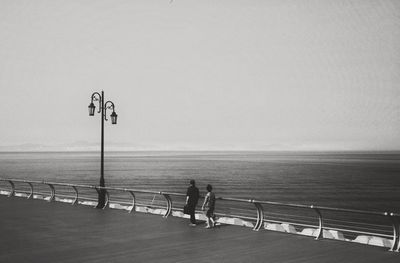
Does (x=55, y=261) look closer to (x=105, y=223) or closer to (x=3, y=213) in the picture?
(x=105, y=223)

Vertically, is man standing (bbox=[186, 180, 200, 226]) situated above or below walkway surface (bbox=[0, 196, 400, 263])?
above

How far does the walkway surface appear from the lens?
35.0 feet

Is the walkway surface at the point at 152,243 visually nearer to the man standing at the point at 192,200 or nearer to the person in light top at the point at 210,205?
the person in light top at the point at 210,205

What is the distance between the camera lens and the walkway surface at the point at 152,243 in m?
10.7

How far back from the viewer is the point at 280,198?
75688mm

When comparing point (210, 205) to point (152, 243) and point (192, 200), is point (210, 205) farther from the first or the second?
point (152, 243)

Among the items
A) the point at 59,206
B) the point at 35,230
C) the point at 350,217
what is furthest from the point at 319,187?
the point at 35,230

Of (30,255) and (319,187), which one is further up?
(30,255)

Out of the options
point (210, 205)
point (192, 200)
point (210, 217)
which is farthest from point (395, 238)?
point (192, 200)

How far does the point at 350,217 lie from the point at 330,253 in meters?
48.8

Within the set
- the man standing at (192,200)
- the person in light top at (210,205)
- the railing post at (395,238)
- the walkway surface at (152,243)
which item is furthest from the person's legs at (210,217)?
the railing post at (395,238)

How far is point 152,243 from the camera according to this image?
12.5 metres

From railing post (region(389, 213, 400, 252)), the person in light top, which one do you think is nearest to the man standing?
the person in light top

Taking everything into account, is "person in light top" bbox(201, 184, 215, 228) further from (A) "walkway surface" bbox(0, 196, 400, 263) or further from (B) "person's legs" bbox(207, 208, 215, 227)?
(A) "walkway surface" bbox(0, 196, 400, 263)
